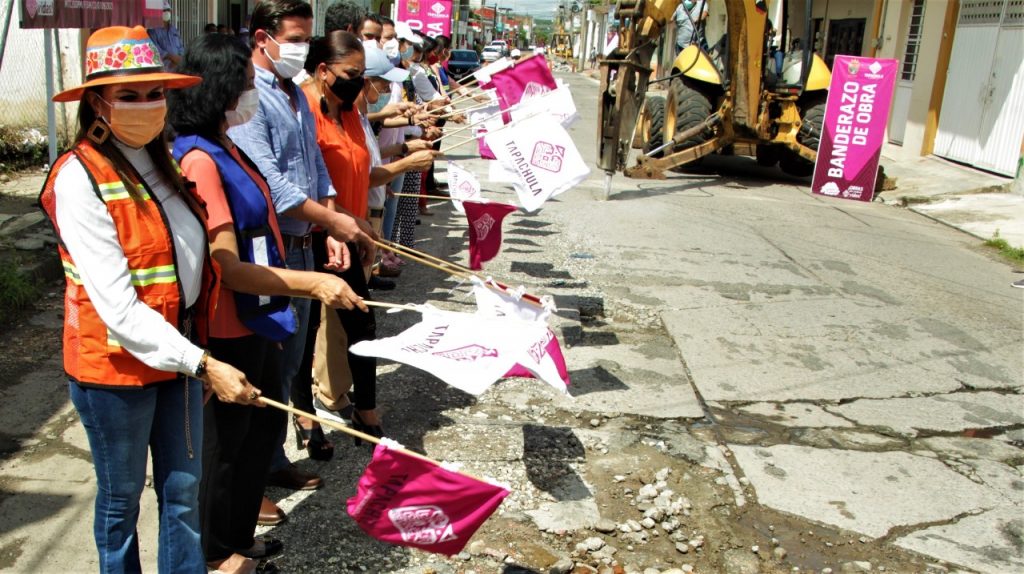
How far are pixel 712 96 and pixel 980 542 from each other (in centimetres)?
1074

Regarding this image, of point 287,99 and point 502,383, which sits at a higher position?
point 287,99

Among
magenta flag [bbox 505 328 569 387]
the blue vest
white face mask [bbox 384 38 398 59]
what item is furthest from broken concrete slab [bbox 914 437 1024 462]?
white face mask [bbox 384 38 398 59]

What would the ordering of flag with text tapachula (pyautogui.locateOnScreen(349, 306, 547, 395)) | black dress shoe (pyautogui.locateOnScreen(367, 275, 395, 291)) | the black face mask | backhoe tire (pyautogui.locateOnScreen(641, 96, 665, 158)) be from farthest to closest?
backhoe tire (pyautogui.locateOnScreen(641, 96, 665, 158))
black dress shoe (pyautogui.locateOnScreen(367, 275, 395, 291))
the black face mask
flag with text tapachula (pyautogui.locateOnScreen(349, 306, 547, 395))

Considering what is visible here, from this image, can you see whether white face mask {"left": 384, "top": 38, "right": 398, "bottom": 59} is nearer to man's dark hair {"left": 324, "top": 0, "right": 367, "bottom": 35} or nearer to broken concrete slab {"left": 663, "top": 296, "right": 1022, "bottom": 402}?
man's dark hair {"left": 324, "top": 0, "right": 367, "bottom": 35}

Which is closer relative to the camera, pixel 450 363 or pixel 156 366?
pixel 156 366

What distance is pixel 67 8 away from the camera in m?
7.62

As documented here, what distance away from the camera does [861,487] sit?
416 centimetres

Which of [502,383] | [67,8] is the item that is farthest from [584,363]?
[67,8]

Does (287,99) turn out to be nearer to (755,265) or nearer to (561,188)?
(561,188)

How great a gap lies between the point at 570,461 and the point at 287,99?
83.9 inches

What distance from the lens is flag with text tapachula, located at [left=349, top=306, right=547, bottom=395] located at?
299 centimetres

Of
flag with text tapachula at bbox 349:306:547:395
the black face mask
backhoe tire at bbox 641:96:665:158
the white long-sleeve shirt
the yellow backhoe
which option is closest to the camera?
the white long-sleeve shirt

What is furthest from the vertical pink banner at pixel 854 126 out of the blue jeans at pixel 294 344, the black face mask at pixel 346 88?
the blue jeans at pixel 294 344

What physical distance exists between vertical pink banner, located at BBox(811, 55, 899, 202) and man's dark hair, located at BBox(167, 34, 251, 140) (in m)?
11.1
